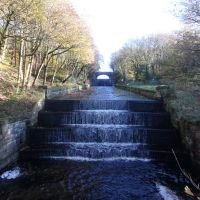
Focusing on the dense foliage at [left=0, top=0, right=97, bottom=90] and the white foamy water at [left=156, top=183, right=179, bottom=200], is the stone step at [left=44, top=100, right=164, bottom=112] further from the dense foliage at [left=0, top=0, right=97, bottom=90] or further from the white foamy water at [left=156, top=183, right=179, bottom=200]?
the white foamy water at [left=156, top=183, right=179, bottom=200]

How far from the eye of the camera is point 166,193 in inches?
413

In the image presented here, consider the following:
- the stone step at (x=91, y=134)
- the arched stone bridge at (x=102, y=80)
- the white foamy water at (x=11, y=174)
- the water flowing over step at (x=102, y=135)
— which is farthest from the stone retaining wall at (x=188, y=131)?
the arched stone bridge at (x=102, y=80)

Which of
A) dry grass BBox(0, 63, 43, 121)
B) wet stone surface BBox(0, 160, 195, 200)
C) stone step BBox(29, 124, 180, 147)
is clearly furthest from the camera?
stone step BBox(29, 124, 180, 147)

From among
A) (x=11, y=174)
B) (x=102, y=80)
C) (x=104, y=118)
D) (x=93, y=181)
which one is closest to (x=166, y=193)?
(x=93, y=181)

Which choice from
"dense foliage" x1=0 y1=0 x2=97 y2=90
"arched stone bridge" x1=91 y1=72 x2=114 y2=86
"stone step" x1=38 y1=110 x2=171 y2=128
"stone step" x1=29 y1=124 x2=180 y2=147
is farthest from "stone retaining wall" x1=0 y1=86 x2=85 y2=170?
"arched stone bridge" x1=91 y1=72 x2=114 y2=86

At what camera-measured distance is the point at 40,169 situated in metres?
13.1

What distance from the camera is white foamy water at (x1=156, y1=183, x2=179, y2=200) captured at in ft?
33.3

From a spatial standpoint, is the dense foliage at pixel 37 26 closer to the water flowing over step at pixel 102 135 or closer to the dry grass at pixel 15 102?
the dry grass at pixel 15 102

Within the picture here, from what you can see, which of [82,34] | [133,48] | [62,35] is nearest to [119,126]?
[62,35]

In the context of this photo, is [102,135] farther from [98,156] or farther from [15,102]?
[15,102]

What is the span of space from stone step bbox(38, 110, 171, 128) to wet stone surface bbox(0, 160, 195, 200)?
13.1ft

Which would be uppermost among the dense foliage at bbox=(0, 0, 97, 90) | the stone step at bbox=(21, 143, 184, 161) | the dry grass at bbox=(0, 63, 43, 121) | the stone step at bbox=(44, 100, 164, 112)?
the dense foliage at bbox=(0, 0, 97, 90)

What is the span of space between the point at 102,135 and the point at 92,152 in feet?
5.40

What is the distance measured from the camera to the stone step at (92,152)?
48.0 ft
